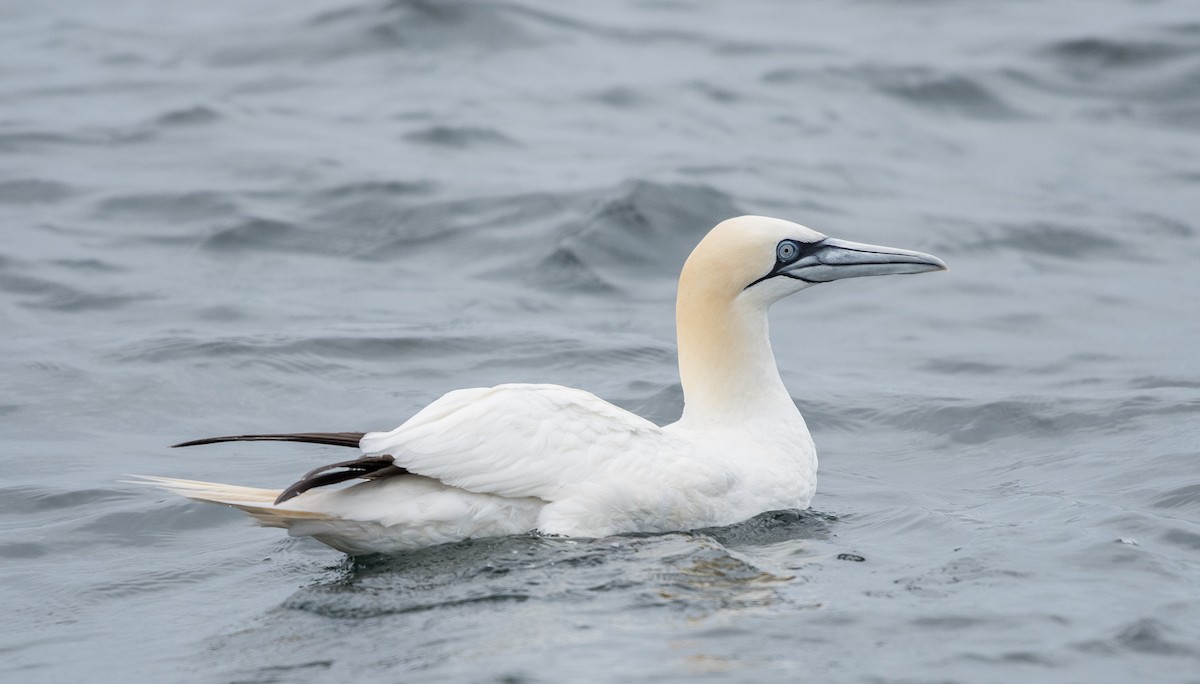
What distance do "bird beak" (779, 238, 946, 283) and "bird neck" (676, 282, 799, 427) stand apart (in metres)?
0.29

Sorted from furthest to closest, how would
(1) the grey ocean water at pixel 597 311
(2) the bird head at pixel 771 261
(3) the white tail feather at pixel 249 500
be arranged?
1. (2) the bird head at pixel 771 261
2. (3) the white tail feather at pixel 249 500
3. (1) the grey ocean water at pixel 597 311

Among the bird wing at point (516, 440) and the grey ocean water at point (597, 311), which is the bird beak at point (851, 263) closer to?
the grey ocean water at point (597, 311)

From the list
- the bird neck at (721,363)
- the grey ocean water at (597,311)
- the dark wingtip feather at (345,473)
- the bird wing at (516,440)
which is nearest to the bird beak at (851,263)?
the bird neck at (721,363)

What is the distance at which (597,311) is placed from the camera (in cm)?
1200

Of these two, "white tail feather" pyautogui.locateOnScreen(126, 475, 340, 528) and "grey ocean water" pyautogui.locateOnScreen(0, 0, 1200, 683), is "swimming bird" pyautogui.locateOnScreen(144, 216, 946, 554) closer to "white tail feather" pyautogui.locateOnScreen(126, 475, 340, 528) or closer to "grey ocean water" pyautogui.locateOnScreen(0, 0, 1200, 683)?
"white tail feather" pyautogui.locateOnScreen(126, 475, 340, 528)

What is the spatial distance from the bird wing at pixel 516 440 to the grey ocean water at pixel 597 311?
312mm

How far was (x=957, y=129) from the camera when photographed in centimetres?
1730

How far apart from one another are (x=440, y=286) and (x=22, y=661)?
22.6 feet

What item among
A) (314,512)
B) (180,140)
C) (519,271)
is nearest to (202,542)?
(314,512)

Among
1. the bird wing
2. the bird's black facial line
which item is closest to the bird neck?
the bird's black facial line

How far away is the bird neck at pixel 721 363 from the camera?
299 inches

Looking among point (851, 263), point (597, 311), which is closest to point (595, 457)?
point (851, 263)

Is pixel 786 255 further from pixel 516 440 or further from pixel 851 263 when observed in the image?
pixel 516 440

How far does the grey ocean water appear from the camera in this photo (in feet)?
19.0
